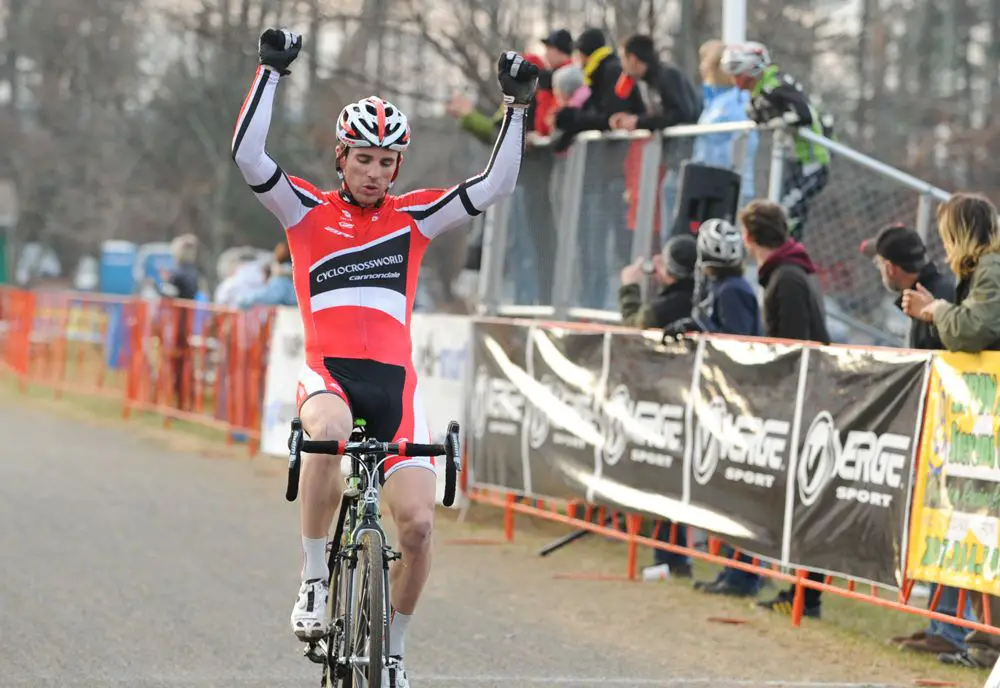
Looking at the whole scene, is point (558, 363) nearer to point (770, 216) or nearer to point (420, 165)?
point (770, 216)

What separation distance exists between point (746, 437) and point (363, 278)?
349 cm

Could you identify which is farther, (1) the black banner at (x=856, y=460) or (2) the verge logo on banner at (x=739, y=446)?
(2) the verge logo on banner at (x=739, y=446)

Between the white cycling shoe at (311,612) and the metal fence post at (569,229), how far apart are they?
7008mm

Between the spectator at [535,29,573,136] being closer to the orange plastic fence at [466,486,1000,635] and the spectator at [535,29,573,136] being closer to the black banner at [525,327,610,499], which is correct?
the black banner at [525,327,610,499]

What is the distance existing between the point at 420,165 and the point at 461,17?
14.5m

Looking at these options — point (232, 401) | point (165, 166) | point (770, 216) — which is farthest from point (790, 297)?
point (165, 166)

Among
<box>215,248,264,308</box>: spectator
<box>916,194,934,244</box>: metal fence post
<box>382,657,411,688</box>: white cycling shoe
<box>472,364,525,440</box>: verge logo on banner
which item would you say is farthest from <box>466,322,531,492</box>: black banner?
<box>215,248,264,308</box>: spectator

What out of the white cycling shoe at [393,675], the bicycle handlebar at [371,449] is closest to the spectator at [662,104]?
the bicycle handlebar at [371,449]

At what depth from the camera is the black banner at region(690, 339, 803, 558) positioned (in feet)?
29.7

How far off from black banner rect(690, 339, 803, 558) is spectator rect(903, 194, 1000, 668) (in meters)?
1.08

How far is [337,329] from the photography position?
20.8 feet

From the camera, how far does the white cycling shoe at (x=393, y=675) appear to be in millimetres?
5625

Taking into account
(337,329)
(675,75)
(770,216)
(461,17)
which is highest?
(461,17)

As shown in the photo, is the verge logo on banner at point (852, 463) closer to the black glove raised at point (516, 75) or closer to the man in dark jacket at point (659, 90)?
the black glove raised at point (516, 75)
